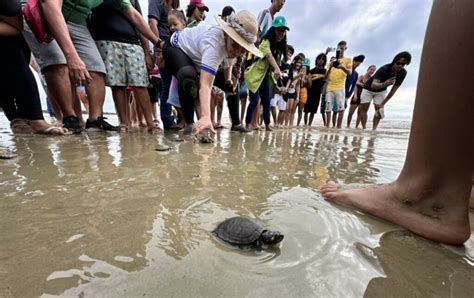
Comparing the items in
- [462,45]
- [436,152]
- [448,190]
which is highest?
[462,45]

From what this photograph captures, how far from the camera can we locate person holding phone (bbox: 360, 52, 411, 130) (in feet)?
21.9

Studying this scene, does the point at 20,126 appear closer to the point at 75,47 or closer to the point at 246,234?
the point at 75,47

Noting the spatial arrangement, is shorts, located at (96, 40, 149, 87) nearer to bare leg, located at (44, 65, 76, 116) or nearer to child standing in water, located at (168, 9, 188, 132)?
child standing in water, located at (168, 9, 188, 132)

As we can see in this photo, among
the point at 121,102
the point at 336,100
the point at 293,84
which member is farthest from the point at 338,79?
the point at 121,102

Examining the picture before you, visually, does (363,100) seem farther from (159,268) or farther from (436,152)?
(159,268)

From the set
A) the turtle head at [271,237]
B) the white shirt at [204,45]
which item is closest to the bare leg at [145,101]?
the white shirt at [204,45]

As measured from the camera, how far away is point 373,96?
7.60 m

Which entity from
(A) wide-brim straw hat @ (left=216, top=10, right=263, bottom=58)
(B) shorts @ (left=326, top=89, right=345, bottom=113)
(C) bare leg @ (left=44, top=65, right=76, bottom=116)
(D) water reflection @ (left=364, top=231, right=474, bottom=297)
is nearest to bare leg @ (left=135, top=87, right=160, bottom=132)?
(C) bare leg @ (left=44, top=65, right=76, bottom=116)

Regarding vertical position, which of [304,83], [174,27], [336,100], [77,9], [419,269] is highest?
[174,27]

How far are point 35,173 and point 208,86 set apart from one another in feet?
6.18

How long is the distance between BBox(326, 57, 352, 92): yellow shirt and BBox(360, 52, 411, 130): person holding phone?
70 centimetres

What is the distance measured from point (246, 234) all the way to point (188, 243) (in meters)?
0.19

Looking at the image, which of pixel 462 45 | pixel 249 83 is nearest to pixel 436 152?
pixel 462 45

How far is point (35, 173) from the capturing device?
147 cm
